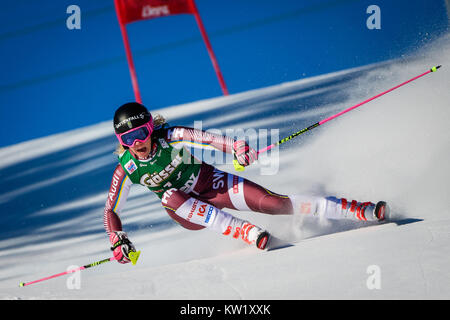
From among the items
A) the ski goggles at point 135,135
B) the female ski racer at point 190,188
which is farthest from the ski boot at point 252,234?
the ski goggles at point 135,135

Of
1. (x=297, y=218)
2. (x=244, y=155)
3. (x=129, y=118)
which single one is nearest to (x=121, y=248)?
(x=129, y=118)

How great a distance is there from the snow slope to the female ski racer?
120 millimetres

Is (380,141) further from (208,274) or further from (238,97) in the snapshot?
(238,97)

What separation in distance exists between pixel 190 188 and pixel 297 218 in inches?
26.1

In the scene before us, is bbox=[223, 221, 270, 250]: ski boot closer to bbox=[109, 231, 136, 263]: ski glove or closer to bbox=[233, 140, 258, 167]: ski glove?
bbox=[233, 140, 258, 167]: ski glove

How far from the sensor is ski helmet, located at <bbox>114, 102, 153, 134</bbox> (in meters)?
2.40

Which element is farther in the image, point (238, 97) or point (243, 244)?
point (238, 97)

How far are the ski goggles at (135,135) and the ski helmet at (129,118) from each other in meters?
0.02

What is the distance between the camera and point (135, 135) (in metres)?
2.41

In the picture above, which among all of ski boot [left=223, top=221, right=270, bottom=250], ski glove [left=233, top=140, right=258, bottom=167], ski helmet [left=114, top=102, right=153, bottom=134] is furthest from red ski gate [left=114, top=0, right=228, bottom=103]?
ski boot [left=223, top=221, right=270, bottom=250]

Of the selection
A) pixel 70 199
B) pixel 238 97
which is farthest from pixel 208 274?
pixel 238 97

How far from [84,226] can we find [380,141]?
2421 mm

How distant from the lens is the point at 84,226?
382 cm

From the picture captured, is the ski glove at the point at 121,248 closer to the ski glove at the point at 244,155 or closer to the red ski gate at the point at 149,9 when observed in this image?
the ski glove at the point at 244,155
